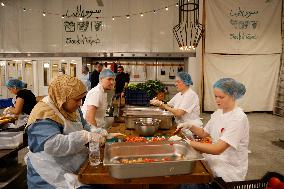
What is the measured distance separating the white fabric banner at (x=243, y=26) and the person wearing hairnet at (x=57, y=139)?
25.8 feet

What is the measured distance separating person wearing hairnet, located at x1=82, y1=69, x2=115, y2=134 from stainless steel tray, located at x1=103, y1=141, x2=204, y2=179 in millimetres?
1185

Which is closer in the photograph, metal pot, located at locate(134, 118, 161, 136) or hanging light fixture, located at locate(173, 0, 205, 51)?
metal pot, located at locate(134, 118, 161, 136)

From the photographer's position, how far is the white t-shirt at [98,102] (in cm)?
355

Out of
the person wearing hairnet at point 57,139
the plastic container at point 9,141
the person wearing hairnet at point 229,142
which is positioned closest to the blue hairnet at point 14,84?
the plastic container at point 9,141

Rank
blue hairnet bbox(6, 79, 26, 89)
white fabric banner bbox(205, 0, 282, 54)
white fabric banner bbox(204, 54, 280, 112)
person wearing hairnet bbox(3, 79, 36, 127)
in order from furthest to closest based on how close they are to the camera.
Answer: white fabric banner bbox(204, 54, 280, 112)
white fabric banner bbox(205, 0, 282, 54)
blue hairnet bbox(6, 79, 26, 89)
person wearing hairnet bbox(3, 79, 36, 127)

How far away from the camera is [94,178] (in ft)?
6.15

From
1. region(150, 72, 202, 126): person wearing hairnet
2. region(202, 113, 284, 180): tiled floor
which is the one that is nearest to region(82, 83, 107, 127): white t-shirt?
region(150, 72, 202, 126): person wearing hairnet

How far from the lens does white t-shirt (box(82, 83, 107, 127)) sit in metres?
3.55

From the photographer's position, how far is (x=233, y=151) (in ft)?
7.93

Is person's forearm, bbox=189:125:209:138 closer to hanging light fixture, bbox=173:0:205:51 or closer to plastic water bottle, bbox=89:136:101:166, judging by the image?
plastic water bottle, bbox=89:136:101:166

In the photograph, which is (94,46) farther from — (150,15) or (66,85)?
(66,85)

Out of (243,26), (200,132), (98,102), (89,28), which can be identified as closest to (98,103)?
(98,102)

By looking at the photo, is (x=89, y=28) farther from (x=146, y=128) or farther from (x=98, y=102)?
(x=146, y=128)

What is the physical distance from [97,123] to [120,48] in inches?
269
